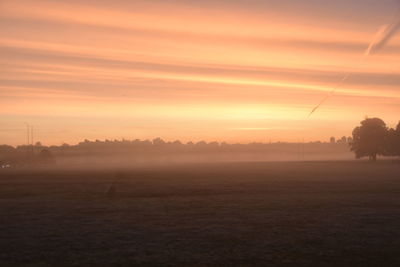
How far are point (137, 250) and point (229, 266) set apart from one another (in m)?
4.70

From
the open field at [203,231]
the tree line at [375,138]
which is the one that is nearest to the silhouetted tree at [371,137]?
the tree line at [375,138]

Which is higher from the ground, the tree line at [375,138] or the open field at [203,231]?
the tree line at [375,138]

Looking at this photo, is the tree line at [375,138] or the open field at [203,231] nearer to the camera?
the open field at [203,231]

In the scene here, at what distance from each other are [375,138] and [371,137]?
1.05m

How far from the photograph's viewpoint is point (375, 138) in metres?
135

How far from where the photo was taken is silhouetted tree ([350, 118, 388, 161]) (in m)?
134

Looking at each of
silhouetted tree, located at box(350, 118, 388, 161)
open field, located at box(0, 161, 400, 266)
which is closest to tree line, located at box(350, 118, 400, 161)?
silhouetted tree, located at box(350, 118, 388, 161)

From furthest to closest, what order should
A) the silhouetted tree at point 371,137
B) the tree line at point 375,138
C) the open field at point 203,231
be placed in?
the silhouetted tree at point 371,137
the tree line at point 375,138
the open field at point 203,231

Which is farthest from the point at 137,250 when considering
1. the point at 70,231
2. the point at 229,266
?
the point at 70,231

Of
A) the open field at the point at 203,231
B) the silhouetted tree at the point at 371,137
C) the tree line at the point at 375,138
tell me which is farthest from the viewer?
the silhouetted tree at the point at 371,137

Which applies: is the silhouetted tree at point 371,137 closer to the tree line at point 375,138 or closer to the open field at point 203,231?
the tree line at point 375,138

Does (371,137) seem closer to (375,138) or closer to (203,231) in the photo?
(375,138)

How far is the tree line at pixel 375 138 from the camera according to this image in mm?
131500

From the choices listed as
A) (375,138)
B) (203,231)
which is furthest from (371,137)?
(203,231)
